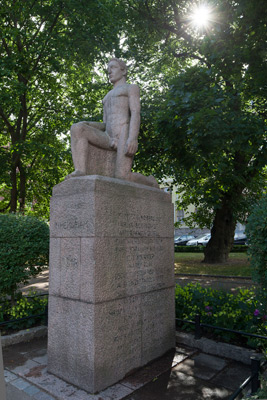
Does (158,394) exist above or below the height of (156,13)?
below

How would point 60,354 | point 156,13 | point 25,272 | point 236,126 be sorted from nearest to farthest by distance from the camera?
point 60,354 → point 25,272 → point 236,126 → point 156,13

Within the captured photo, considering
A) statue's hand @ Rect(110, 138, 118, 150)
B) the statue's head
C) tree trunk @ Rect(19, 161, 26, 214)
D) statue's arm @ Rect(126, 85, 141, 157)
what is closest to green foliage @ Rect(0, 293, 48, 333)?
statue's hand @ Rect(110, 138, 118, 150)

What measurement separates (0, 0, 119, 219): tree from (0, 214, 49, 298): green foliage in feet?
26.6

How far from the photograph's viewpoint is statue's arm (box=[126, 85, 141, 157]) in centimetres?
517

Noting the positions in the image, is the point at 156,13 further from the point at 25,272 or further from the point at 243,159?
the point at 25,272

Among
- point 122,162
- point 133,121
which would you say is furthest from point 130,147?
point 133,121

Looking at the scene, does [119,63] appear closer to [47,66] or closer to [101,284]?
[101,284]

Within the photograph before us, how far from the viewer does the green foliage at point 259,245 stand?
4.54 metres

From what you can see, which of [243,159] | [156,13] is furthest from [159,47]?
[243,159]

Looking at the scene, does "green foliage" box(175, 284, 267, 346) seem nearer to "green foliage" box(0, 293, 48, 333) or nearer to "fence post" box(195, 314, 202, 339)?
"fence post" box(195, 314, 202, 339)

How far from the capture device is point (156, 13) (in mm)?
14078

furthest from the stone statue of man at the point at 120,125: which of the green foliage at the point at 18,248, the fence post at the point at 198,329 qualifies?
the green foliage at the point at 18,248

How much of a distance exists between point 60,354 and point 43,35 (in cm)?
1416

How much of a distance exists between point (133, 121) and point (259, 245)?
282 centimetres
